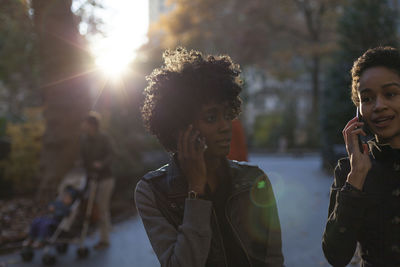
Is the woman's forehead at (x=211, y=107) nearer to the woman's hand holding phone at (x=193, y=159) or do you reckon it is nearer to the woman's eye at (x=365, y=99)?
the woman's hand holding phone at (x=193, y=159)

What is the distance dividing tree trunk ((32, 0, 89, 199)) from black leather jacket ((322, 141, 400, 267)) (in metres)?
8.68

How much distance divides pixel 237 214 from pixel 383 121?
0.80 metres

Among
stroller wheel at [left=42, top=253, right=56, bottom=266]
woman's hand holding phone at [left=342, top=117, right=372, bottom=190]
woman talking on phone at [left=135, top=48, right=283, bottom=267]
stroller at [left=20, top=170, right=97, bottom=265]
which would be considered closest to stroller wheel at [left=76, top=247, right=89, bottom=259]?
stroller at [left=20, top=170, right=97, bottom=265]

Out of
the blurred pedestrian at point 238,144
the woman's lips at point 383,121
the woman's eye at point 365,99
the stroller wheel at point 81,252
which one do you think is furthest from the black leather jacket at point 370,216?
the stroller wheel at point 81,252

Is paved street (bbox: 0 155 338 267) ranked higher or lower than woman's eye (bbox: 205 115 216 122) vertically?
lower

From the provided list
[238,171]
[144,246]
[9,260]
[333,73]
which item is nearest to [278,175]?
[333,73]

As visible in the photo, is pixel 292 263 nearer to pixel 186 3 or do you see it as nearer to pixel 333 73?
pixel 333 73

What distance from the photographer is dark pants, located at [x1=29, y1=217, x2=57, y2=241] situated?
20.8 feet

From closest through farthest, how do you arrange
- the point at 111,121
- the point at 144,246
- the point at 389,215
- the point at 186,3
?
the point at 389,215 < the point at 144,246 < the point at 111,121 < the point at 186,3

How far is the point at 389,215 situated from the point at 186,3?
77.3 feet

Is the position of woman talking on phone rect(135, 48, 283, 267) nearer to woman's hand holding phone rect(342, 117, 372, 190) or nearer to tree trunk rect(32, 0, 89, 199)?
woman's hand holding phone rect(342, 117, 372, 190)

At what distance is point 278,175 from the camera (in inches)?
650

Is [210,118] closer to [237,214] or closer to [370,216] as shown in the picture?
[237,214]

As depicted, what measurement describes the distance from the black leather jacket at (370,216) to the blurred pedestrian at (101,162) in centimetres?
557
